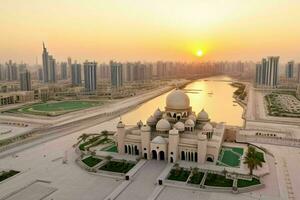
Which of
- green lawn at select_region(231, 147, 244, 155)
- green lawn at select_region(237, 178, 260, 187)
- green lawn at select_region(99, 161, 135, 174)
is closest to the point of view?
green lawn at select_region(237, 178, 260, 187)

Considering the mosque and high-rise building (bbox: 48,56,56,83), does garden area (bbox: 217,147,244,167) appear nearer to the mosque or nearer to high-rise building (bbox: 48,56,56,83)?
the mosque

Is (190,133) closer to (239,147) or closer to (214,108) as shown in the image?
(239,147)

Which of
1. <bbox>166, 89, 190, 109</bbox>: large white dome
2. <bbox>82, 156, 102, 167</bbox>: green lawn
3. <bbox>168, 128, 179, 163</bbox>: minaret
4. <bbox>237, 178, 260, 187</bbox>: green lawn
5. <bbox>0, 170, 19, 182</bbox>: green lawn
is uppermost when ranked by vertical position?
<bbox>166, 89, 190, 109</bbox>: large white dome

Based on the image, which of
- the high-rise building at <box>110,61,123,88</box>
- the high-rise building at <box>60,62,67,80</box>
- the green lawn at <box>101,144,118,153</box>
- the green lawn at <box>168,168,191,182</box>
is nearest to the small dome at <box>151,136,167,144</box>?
the green lawn at <box>168,168,191,182</box>

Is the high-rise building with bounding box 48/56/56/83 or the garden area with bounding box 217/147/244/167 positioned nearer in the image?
the garden area with bounding box 217/147/244/167

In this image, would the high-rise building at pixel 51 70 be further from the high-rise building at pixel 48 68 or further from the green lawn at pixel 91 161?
the green lawn at pixel 91 161

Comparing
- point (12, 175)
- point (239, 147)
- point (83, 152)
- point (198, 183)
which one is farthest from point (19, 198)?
point (239, 147)
